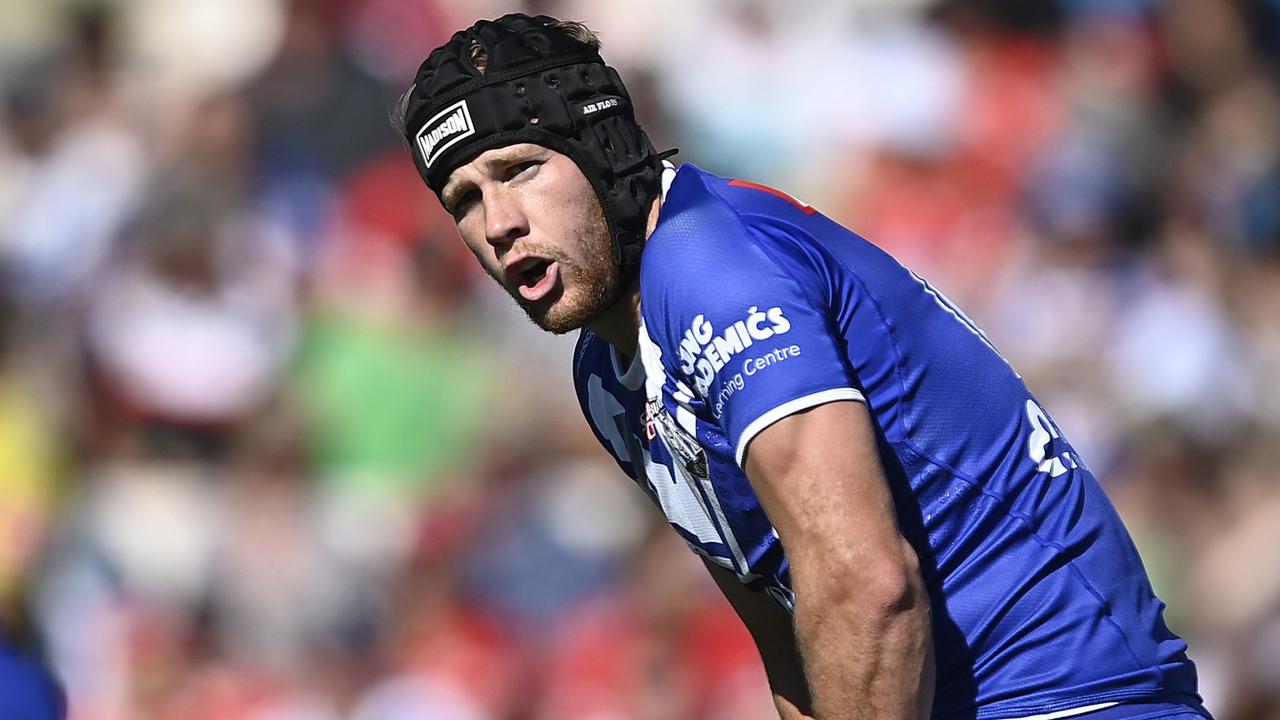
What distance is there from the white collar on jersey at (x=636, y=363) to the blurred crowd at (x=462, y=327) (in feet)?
10.5

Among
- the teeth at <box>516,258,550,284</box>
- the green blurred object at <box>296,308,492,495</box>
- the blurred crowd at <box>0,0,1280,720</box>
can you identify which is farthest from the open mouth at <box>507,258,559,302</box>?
the green blurred object at <box>296,308,492,495</box>

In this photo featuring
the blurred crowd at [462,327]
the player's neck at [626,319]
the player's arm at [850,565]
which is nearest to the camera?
the player's arm at [850,565]

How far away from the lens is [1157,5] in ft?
34.2

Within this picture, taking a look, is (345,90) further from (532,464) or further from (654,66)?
(532,464)

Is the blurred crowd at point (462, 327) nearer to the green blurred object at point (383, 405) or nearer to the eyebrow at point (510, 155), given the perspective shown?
the green blurred object at point (383, 405)

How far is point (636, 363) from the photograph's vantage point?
3680 millimetres

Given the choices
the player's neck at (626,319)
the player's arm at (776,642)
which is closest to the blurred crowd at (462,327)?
the player's arm at (776,642)

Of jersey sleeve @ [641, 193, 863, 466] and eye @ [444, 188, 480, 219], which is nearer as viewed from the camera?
jersey sleeve @ [641, 193, 863, 466]

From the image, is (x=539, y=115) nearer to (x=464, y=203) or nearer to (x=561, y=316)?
(x=464, y=203)

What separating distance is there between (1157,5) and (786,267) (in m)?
8.08

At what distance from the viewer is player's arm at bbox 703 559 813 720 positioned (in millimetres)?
4012

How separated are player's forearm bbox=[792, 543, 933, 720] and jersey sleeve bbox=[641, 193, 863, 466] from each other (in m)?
0.30

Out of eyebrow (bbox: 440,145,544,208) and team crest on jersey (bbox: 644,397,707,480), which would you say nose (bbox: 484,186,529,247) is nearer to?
eyebrow (bbox: 440,145,544,208)

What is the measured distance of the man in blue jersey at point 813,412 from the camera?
2.99 m
